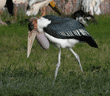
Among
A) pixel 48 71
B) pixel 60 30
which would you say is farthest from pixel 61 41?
pixel 48 71

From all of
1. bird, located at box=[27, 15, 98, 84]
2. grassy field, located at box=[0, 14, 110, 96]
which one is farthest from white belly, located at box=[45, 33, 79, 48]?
grassy field, located at box=[0, 14, 110, 96]

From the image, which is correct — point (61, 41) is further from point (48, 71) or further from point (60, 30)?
point (48, 71)

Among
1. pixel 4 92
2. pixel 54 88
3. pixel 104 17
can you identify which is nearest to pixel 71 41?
pixel 54 88

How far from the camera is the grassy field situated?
3.08 metres

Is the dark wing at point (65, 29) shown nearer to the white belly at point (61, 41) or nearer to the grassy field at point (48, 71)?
the white belly at point (61, 41)

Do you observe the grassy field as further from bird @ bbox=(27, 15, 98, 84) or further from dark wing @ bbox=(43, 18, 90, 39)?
dark wing @ bbox=(43, 18, 90, 39)

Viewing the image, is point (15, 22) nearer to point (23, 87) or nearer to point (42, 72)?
point (42, 72)

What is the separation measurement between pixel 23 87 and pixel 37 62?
1366 mm

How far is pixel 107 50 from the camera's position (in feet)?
17.1

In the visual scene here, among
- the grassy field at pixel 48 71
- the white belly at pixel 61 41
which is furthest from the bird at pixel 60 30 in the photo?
the grassy field at pixel 48 71

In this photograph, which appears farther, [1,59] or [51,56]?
[51,56]

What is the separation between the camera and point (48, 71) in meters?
3.91

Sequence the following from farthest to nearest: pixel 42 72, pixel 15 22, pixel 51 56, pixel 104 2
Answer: pixel 104 2 → pixel 15 22 → pixel 51 56 → pixel 42 72

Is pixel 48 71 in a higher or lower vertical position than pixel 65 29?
lower
